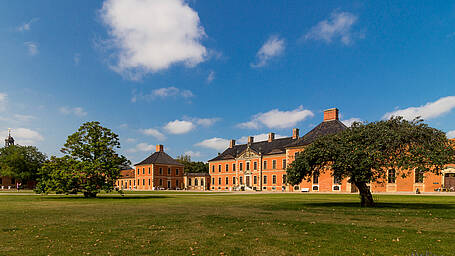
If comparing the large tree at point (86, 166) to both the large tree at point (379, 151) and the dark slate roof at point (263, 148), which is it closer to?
the large tree at point (379, 151)

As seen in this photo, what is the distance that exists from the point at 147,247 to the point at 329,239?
4.59 meters

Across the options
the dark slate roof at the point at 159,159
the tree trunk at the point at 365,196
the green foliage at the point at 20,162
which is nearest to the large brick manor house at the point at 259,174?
the dark slate roof at the point at 159,159

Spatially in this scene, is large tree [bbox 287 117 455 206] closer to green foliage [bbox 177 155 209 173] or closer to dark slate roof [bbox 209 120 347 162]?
dark slate roof [bbox 209 120 347 162]

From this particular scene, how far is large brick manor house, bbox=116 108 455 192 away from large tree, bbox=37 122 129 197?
2351cm

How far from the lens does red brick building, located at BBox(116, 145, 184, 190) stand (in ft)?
257

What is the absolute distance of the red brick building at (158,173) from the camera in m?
78.4

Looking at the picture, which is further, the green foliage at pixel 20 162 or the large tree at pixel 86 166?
the green foliage at pixel 20 162

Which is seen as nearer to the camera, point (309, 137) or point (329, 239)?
point (329, 239)

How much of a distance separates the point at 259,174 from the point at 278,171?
545 cm

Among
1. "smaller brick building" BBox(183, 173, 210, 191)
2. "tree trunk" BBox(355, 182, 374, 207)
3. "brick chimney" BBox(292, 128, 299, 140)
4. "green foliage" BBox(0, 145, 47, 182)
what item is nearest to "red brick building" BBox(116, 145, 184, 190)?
"smaller brick building" BBox(183, 173, 210, 191)

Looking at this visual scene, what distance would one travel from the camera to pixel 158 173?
259ft

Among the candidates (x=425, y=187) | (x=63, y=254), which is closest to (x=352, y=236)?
(x=63, y=254)

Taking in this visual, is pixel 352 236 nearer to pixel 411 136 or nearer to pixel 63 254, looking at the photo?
pixel 63 254

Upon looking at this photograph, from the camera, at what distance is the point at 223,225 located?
1077 centimetres
